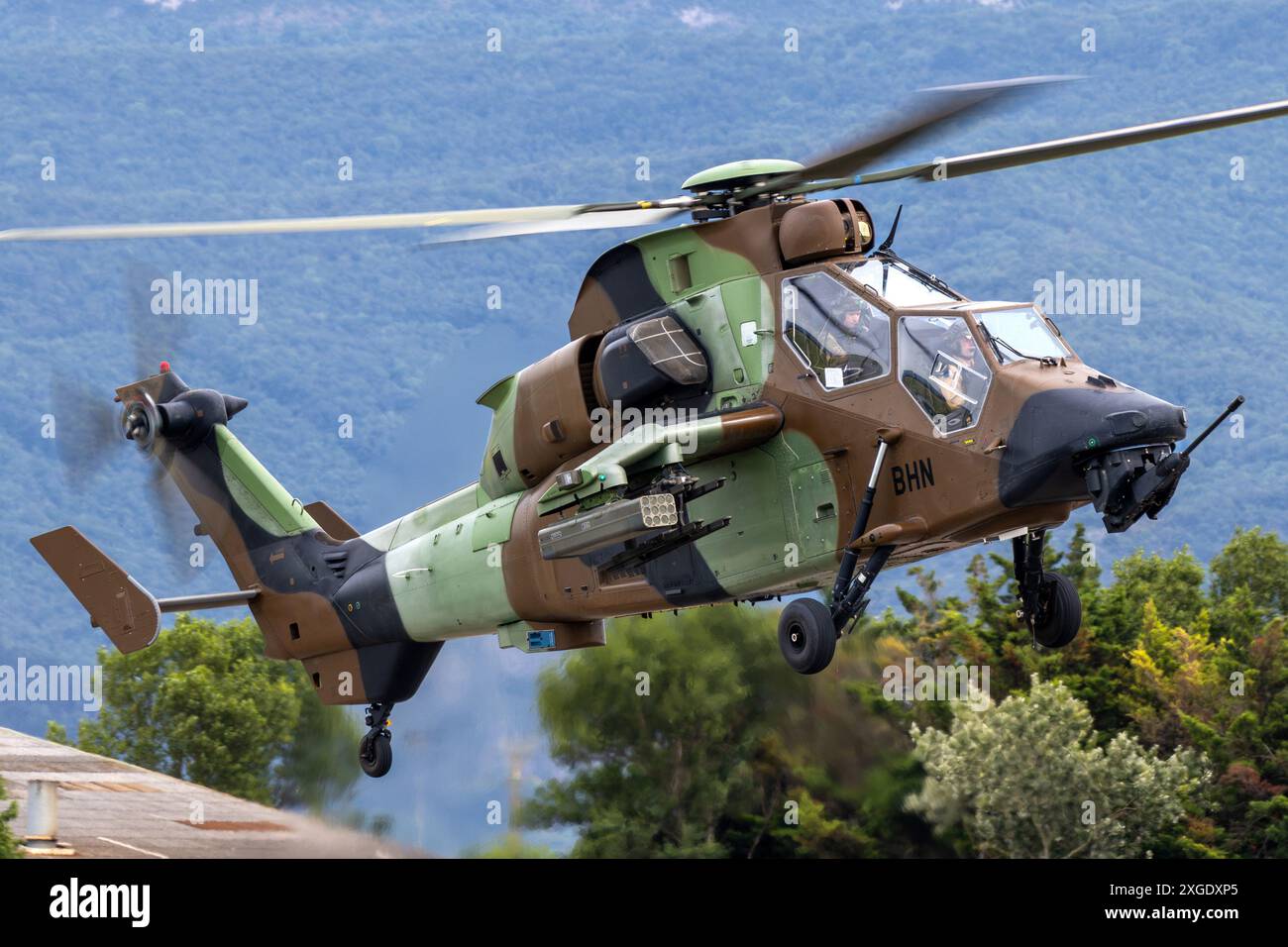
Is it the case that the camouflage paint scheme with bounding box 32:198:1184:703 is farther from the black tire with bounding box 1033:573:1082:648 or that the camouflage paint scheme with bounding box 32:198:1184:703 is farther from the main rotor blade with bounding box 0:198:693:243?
the black tire with bounding box 1033:573:1082:648

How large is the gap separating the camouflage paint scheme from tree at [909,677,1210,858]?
12959mm

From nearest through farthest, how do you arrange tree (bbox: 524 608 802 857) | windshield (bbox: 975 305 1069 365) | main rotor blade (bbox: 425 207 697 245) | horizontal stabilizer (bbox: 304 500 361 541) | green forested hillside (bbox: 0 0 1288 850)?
windshield (bbox: 975 305 1069 365) < main rotor blade (bbox: 425 207 697 245) < horizontal stabilizer (bbox: 304 500 361 541) < tree (bbox: 524 608 802 857) < green forested hillside (bbox: 0 0 1288 850)

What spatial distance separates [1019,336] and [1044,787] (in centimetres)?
1725

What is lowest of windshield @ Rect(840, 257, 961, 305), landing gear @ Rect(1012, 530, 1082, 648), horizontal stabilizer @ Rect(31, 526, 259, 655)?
landing gear @ Rect(1012, 530, 1082, 648)

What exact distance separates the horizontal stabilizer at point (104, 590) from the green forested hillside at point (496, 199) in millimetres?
62417

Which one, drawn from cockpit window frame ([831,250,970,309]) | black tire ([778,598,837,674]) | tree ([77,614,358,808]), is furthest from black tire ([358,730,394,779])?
tree ([77,614,358,808])

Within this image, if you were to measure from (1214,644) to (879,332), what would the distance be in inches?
940

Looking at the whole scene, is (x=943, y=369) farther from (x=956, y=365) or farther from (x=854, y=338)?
(x=854, y=338)

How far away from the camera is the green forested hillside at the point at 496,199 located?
126438 millimetres

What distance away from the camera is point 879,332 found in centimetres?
1482

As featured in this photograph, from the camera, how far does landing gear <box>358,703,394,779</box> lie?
67.6 ft

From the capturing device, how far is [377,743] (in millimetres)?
20688
